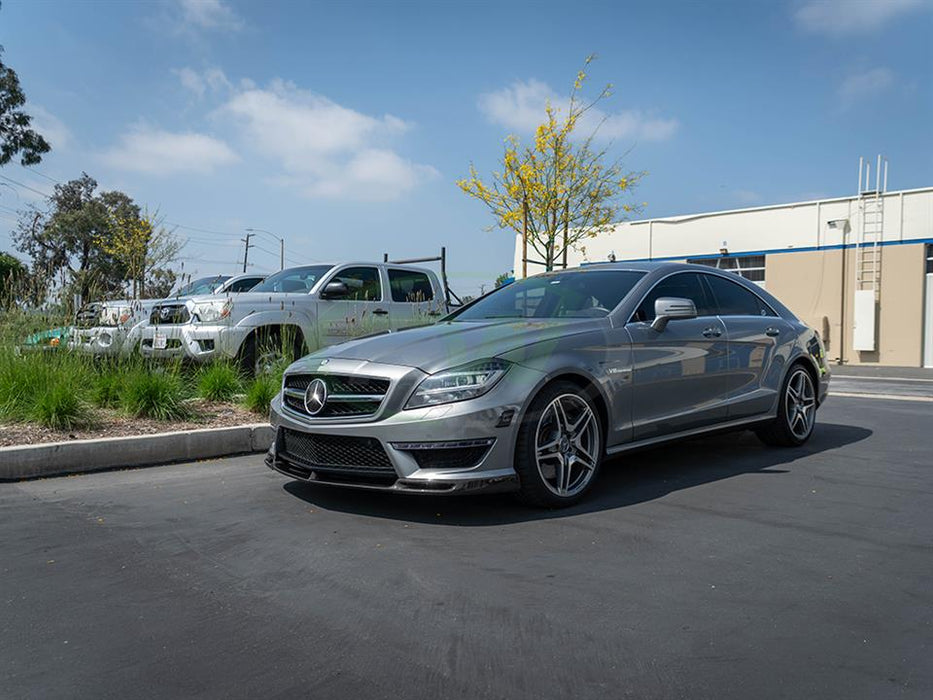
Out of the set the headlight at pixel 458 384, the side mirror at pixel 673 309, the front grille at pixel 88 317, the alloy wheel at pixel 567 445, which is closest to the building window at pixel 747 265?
the front grille at pixel 88 317

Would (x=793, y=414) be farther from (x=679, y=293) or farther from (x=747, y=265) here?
(x=747, y=265)

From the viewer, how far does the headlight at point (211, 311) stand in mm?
8555

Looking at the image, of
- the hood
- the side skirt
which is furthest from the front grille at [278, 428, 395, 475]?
the side skirt

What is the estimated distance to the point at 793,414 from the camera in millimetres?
6617

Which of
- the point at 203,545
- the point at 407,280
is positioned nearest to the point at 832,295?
the point at 407,280

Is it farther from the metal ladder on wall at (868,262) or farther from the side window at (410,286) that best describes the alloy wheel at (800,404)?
the metal ladder on wall at (868,262)

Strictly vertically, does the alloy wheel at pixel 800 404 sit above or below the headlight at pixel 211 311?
below

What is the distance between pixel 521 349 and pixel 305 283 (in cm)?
607

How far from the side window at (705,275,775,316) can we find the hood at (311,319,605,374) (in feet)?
5.33

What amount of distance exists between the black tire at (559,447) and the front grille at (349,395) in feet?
2.73

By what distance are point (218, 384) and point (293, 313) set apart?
183 centimetres

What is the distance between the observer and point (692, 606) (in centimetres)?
310

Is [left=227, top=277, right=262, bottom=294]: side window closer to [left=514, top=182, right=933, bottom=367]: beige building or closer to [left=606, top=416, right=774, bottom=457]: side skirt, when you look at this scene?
[left=606, top=416, right=774, bottom=457]: side skirt

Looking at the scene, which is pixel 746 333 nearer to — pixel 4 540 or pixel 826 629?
pixel 826 629
